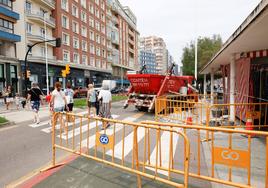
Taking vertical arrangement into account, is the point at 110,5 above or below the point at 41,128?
above

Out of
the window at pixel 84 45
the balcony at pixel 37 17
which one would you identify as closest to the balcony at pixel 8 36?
the balcony at pixel 37 17

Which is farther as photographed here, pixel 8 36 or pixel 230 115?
pixel 8 36

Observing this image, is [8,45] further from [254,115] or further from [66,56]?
[254,115]

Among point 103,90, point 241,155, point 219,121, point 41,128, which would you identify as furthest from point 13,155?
point 219,121

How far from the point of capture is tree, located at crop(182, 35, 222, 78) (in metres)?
36.4

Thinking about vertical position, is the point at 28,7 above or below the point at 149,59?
below

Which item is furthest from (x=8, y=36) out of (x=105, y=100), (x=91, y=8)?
(x=91, y=8)

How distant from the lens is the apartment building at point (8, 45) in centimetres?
2578

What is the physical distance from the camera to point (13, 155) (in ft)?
19.1

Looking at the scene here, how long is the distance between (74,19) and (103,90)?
115ft

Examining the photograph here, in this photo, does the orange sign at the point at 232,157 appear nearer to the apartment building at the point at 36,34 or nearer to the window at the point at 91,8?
the apartment building at the point at 36,34

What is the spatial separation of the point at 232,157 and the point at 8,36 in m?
28.9

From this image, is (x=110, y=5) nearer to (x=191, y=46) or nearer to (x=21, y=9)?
(x=191, y=46)

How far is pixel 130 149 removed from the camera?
6363 millimetres
